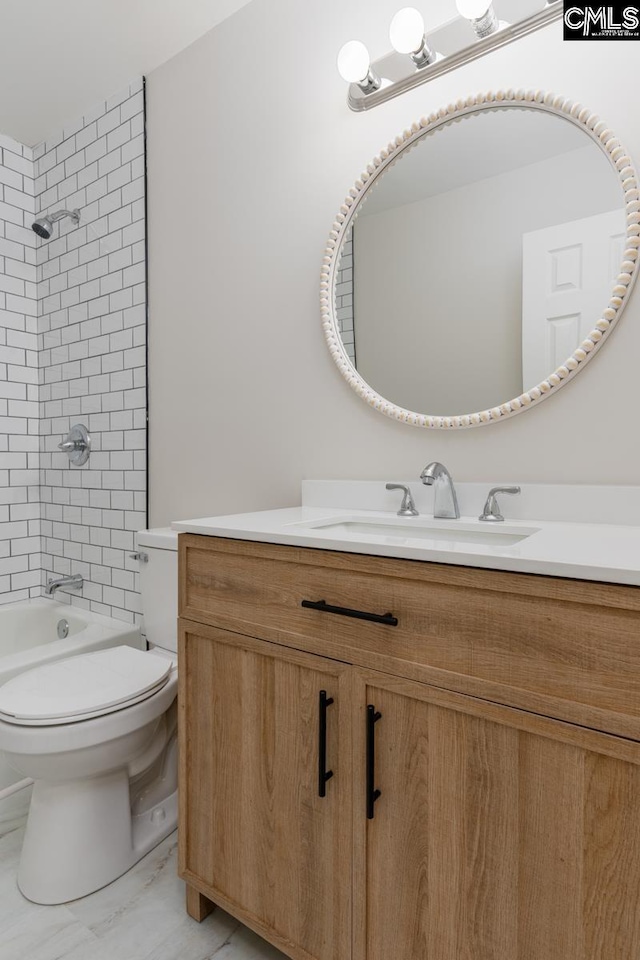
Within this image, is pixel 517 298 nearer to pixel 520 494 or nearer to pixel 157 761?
pixel 520 494

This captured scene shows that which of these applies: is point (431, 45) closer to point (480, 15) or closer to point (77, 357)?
point (480, 15)

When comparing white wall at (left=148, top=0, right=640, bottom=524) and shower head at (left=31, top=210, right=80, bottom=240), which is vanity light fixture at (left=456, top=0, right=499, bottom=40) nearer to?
white wall at (left=148, top=0, right=640, bottom=524)

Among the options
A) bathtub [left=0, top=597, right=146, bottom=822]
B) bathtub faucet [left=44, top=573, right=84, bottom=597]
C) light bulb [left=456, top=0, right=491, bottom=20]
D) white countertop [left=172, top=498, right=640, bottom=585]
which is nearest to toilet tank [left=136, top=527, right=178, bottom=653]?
bathtub [left=0, top=597, right=146, bottom=822]

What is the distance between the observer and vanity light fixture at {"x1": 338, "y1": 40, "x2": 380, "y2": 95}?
1.43 meters

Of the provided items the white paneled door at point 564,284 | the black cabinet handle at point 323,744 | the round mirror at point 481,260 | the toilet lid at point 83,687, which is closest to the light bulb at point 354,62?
the round mirror at point 481,260

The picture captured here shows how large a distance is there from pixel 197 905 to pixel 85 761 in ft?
1.40

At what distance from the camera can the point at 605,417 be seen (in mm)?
1213

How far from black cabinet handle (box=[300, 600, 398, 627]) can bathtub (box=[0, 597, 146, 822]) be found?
1.31 meters

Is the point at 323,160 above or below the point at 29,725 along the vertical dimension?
above

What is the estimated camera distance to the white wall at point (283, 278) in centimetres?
124

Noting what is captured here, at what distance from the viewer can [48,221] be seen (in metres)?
2.44

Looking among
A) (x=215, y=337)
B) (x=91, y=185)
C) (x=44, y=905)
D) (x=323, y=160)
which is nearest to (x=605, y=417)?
(x=323, y=160)

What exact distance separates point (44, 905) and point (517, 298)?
187 centimetres

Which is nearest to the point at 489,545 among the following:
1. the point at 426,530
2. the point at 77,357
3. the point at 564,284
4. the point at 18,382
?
the point at 426,530
